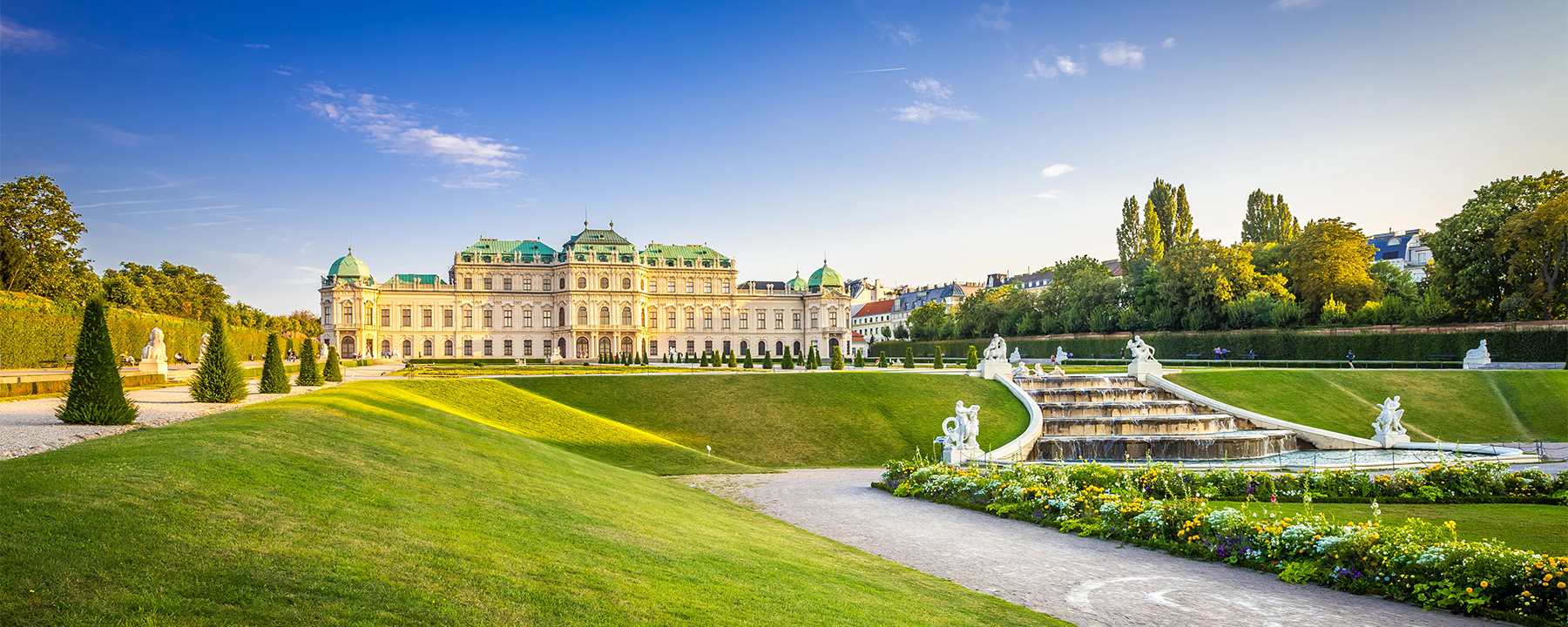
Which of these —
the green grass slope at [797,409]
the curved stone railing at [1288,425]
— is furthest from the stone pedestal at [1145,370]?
the green grass slope at [797,409]

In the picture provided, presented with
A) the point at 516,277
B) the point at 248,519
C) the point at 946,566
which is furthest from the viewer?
the point at 516,277

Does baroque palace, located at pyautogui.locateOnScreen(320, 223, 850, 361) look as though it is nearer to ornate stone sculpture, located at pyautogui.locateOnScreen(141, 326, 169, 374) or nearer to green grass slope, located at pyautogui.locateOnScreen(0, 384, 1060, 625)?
ornate stone sculpture, located at pyautogui.locateOnScreen(141, 326, 169, 374)

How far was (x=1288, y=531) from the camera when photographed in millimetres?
9594

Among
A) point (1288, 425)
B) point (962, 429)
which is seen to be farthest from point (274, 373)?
point (1288, 425)

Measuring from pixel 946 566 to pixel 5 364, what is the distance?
101ft

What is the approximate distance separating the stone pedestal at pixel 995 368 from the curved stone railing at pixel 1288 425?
6.05 m

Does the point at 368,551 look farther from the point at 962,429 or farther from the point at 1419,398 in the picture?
the point at 1419,398

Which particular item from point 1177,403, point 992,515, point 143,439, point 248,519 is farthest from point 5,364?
point 1177,403

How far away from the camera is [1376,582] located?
857 centimetres

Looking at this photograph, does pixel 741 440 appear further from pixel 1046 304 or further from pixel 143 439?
pixel 1046 304

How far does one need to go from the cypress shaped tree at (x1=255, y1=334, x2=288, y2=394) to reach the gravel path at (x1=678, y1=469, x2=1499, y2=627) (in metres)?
14.8

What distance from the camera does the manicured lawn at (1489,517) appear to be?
33.7ft

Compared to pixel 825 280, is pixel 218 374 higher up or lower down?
lower down

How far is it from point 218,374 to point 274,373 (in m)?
4.23
